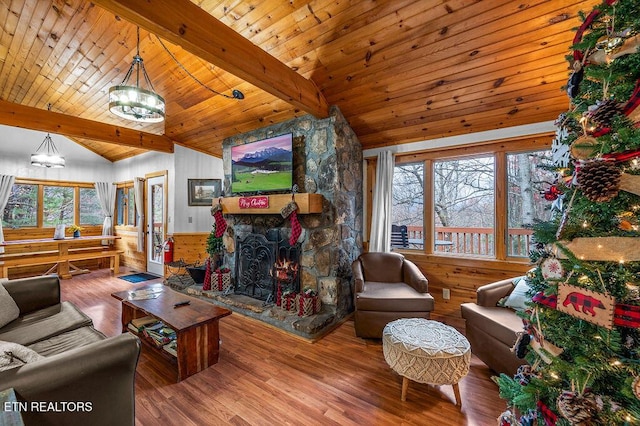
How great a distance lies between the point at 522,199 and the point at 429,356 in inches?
92.5

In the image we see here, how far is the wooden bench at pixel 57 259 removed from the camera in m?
4.53

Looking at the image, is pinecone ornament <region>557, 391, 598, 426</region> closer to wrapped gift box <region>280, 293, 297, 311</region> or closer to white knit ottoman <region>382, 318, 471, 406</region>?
white knit ottoman <region>382, 318, 471, 406</region>

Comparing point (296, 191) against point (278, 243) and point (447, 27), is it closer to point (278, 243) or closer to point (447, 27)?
point (278, 243)

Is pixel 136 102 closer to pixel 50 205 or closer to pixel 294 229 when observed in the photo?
pixel 294 229

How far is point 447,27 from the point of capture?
2.02 meters

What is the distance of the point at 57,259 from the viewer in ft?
16.3

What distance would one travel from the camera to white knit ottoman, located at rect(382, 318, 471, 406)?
163cm

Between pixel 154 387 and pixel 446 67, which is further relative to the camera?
pixel 446 67

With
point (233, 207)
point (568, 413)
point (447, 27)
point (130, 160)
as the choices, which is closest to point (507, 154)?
point (447, 27)

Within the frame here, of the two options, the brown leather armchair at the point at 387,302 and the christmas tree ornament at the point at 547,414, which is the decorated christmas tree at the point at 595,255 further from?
the brown leather armchair at the point at 387,302

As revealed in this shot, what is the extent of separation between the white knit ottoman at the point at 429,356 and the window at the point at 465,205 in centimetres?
172

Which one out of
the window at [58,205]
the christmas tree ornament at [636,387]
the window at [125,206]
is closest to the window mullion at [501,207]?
the christmas tree ornament at [636,387]

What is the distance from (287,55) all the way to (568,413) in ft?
9.85

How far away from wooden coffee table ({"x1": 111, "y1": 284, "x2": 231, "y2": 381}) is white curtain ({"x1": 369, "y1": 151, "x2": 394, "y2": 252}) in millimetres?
2117
